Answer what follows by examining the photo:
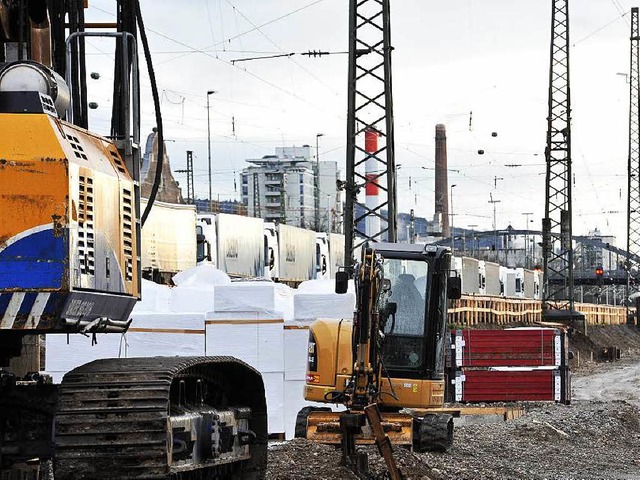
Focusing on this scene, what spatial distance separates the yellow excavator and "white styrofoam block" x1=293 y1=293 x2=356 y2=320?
122 cm

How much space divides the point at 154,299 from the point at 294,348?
225 centimetres

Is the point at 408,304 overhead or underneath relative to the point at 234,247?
underneath

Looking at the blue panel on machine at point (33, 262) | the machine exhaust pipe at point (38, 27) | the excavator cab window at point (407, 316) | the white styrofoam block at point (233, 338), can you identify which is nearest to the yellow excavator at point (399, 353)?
the excavator cab window at point (407, 316)

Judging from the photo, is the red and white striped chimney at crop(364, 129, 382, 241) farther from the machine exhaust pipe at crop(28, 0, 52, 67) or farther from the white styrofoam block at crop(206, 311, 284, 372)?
the machine exhaust pipe at crop(28, 0, 52, 67)

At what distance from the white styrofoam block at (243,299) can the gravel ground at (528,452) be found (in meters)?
2.18

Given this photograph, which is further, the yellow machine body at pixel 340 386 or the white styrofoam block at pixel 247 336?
the white styrofoam block at pixel 247 336

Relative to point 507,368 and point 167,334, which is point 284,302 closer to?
point 167,334

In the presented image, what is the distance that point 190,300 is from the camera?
21984 mm

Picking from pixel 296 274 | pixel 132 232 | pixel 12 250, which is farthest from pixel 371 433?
pixel 296 274

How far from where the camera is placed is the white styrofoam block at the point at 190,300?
21953 mm

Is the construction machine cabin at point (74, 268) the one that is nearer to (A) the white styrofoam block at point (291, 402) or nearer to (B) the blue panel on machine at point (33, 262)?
(B) the blue panel on machine at point (33, 262)

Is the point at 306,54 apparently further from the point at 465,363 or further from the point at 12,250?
the point at 12,250

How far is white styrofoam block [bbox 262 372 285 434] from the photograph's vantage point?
21.0 meters

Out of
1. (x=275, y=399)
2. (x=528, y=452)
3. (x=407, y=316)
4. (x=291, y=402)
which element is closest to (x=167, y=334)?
(x=275, y=399)
